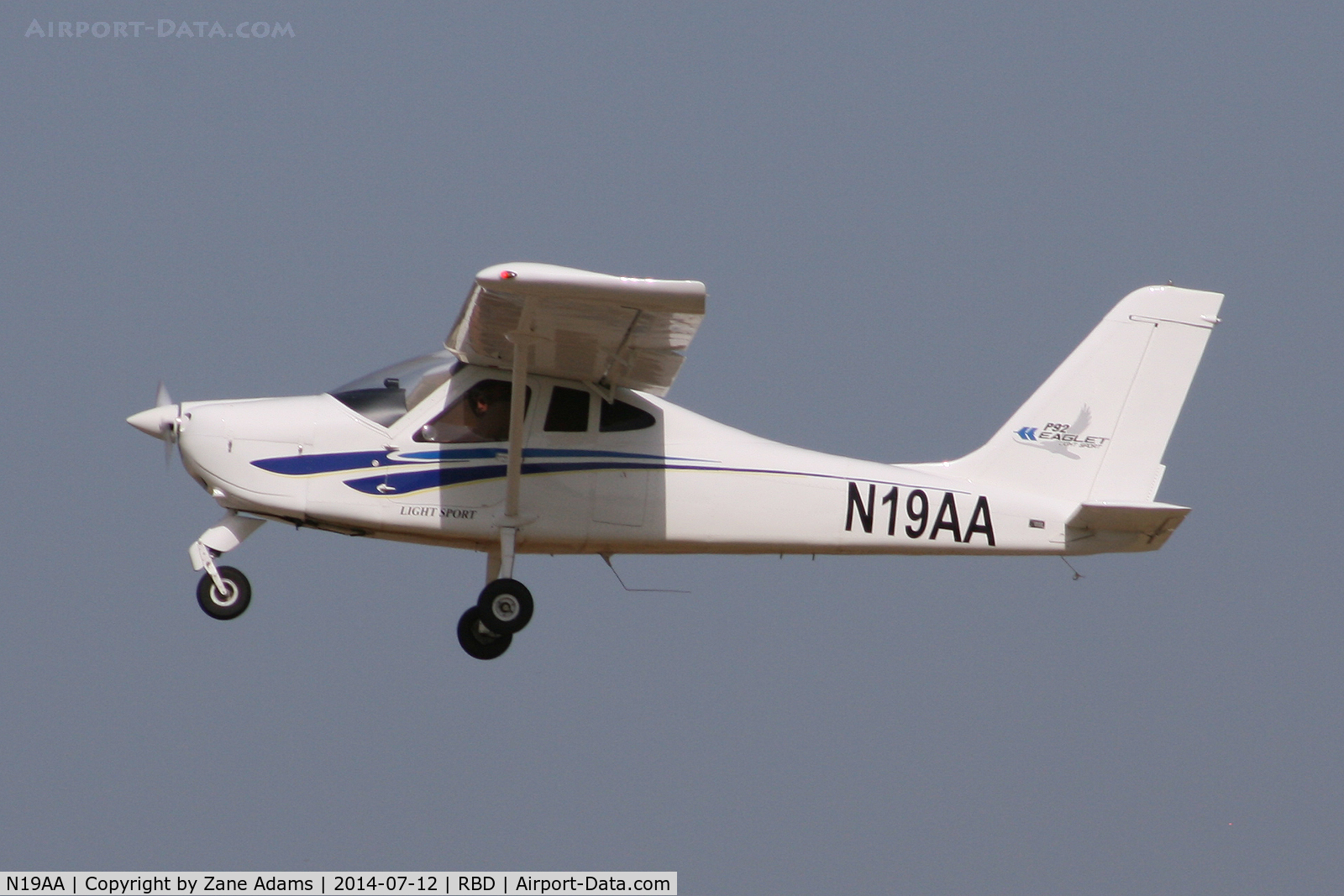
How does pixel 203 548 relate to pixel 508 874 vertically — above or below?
above

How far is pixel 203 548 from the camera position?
40.7ft

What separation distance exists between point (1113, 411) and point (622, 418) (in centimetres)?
420

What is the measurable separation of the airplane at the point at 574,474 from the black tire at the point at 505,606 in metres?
0.01

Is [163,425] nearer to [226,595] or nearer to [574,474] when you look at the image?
[226,595]

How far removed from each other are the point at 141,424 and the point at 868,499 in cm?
552

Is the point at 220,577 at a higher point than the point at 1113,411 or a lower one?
lower

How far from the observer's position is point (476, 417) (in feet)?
41.7

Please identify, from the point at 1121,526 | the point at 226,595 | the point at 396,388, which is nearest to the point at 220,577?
the point at 226,595

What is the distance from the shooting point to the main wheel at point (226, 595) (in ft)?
40.7

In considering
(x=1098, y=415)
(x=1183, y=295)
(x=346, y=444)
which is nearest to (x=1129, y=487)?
(x=1098, y=415)

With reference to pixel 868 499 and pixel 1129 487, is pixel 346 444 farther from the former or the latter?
pixel 1129 487

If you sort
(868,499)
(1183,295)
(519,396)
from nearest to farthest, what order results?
(519,396)
(868,499)
(1183,295)

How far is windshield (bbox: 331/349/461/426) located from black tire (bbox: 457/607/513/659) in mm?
1623

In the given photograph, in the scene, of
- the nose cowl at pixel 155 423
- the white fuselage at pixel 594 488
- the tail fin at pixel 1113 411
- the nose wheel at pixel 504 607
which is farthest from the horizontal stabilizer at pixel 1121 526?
the nose cowl at pixel 155 423
